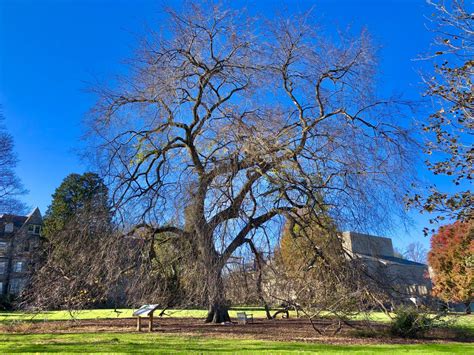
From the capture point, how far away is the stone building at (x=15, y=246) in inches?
1203

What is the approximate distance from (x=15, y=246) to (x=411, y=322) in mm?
28861

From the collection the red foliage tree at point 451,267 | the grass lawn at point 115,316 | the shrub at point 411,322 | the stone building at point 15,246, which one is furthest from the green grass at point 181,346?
the stone building at point 15,246

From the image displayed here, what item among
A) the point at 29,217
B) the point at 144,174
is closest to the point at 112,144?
the point at 144,174

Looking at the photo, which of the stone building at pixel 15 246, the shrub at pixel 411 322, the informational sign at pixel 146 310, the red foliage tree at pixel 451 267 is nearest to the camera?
the shrub at pixel 411 322

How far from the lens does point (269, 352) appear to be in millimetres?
6570

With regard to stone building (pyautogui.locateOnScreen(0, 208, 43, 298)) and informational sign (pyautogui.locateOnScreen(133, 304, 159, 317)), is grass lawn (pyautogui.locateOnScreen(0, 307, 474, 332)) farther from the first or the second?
stone building (pyautogui.locateOnScreen(0, 208, 43, 298))

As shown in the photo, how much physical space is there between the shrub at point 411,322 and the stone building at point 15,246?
25.7m

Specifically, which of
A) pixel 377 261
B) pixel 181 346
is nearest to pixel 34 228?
pixel 377 261

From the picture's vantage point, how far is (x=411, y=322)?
9.39m

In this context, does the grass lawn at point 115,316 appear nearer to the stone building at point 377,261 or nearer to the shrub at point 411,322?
the shrub at point 411,322

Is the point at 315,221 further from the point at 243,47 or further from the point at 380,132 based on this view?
the point at 243,47

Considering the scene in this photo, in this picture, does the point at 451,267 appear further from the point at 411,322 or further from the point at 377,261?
the point at 411,322

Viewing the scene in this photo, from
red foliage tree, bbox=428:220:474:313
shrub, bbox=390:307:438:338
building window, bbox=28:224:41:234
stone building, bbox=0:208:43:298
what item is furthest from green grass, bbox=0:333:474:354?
building window, bbox=28:224:41:234

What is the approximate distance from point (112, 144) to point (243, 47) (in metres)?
3.95
